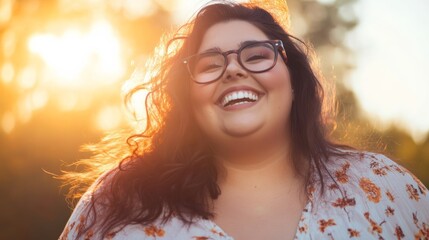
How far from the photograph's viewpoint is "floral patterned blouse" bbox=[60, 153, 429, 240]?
2.78m

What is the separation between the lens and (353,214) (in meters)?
2.82

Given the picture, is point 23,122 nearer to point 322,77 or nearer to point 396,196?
point 322,77

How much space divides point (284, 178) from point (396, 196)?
53 centimetres

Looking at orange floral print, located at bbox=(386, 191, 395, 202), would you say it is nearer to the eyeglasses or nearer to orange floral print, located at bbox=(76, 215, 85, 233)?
the eyeglasses

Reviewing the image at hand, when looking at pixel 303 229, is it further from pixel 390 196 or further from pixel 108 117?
pixel 108 117

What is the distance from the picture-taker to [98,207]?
3.00 m

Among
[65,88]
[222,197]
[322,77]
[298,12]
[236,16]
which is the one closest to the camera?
[222,197]

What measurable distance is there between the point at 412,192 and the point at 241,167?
0.83 m

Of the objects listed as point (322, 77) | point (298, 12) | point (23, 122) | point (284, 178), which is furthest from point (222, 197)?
point (298, 12)

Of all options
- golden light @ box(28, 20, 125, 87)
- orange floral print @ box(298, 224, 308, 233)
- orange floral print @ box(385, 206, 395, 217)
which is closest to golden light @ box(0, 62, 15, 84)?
golden light @ box(28, 20, 125, 87)

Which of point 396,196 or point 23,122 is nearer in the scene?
point 396,196

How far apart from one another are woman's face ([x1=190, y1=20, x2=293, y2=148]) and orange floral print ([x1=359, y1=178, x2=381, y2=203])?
0.48 metres

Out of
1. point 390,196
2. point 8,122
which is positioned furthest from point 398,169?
point 8,122

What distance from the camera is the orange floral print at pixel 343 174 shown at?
3004 millimetres
